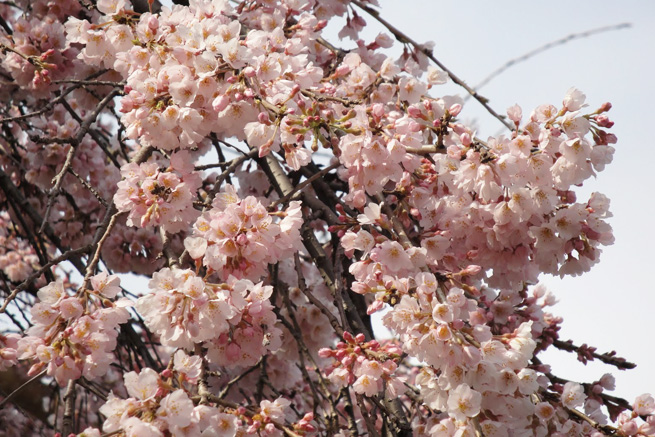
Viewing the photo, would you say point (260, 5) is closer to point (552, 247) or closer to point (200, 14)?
point (200, 14)

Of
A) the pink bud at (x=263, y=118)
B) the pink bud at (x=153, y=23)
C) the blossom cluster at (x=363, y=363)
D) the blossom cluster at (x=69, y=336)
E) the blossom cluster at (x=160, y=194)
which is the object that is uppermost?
the pink bud at (x=153, y=23)

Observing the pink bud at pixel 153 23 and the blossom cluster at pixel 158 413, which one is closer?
the blossom cluster at pixel 158 413

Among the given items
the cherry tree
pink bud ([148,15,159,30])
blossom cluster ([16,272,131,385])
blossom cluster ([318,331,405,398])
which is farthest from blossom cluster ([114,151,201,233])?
blossom cluster ([318,331,405,398])

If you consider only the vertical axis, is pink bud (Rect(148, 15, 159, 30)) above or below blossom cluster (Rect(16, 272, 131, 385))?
above

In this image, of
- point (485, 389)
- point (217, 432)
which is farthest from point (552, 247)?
point (217, 432)

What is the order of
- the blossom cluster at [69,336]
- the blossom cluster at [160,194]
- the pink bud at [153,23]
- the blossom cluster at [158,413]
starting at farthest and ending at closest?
1. the pink bud at [153,23]
2. the blossom cluster at [160,194]
3. the blossom cluster at [69,336]
4. the blossom cluster at [158,413]

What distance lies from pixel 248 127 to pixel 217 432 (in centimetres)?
77

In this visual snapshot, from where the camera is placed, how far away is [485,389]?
170cm

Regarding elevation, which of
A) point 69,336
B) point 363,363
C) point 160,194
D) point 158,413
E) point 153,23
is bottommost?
point 158,413

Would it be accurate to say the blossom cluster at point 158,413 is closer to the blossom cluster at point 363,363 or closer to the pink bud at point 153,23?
the blossom cluster at point 363,363

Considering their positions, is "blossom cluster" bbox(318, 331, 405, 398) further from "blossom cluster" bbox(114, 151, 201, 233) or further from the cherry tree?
"blossom cluster" bbox(114, 151, 201, 233)

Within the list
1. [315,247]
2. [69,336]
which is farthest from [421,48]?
[69,336]

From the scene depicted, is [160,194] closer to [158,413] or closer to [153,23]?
[153,23]

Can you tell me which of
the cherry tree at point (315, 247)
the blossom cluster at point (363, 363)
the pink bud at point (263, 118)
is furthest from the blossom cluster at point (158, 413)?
the pink bud at point (263, 118)
